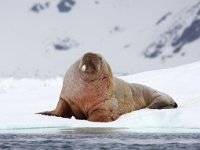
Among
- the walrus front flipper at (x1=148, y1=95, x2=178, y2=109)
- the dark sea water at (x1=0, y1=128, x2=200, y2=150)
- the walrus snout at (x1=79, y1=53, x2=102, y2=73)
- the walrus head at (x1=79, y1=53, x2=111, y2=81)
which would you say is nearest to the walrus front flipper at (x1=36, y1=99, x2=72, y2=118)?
the walrus head at (x1=79, y1=53, x2=111, y2=81)

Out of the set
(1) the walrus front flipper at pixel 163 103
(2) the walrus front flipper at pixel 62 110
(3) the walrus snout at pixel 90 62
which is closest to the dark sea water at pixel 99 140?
(3) the walrus snout at pixel 90 62

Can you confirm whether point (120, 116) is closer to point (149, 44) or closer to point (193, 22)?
point (193, 22)

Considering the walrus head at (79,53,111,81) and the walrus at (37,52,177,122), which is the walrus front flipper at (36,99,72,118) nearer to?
the walrus at (37,52,177,122)

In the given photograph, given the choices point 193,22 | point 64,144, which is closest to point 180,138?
point 64,144

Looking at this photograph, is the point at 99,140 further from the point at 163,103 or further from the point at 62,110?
the point at 163,103

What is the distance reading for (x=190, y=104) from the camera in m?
25.2

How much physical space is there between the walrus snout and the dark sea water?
138 inches

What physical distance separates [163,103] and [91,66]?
418 centimetres

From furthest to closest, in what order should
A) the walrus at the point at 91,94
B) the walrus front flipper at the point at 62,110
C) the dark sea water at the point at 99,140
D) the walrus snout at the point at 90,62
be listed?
the walrus front flipper at the point at 62,110
the walrus at the point at 91,94
the walrus snout at the point at 90,62
the dark sea water at the point at 99,140

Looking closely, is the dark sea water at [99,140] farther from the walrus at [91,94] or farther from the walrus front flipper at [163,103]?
the walrus front flipper at [163,103]

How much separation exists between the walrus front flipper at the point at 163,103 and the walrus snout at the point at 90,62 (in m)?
3.56

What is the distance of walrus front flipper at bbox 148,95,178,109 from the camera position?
26109mm

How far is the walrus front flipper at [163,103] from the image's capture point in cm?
2611

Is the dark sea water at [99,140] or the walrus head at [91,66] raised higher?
the walrus head at [91,66]
